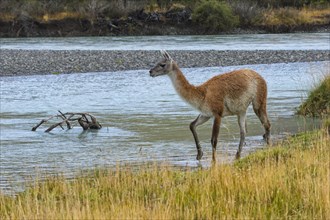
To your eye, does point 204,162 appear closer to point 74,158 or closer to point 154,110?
point 74,158

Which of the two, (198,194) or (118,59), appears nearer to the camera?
(198,194)

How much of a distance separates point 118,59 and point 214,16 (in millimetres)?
19526

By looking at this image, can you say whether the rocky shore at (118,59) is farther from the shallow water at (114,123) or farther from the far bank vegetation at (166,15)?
the far bank vegetation at (166,15)

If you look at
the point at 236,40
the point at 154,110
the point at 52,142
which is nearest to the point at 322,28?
the point at 236,40

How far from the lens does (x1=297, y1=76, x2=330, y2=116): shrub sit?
50.5 feet

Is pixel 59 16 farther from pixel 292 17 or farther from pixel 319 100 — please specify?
pixel 319 100

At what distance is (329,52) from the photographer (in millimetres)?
34031

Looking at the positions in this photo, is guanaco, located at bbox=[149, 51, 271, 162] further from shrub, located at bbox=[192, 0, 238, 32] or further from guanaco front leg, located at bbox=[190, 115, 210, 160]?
shrub, located at bbox=[192, 0, 238, 32]

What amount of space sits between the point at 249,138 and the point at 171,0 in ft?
151

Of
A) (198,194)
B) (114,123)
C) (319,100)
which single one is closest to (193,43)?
(114,123)

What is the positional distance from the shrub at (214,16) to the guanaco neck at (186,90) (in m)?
40.3

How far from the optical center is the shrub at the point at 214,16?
→ 51.8 meters

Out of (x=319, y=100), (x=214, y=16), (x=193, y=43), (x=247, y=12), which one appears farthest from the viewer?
(x=247, y=12)

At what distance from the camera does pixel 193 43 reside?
1690 inches
